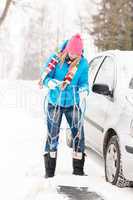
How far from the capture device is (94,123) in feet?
28.8

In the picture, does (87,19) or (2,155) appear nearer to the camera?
(2,155)

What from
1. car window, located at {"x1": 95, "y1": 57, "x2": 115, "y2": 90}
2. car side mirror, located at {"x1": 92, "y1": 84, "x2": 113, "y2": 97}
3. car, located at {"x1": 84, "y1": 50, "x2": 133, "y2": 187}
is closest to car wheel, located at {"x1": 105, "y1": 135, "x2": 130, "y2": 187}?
car, located at {"x1": 84, "y1": 50, "x2": 133, "y2": 187}

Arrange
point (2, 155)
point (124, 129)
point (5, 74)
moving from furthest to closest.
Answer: point (5, 74), point (2, 155), point (124, 129)

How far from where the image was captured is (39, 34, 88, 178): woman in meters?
7.80

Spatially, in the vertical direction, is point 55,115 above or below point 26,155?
above

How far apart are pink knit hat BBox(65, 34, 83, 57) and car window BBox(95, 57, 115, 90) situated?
702 mm

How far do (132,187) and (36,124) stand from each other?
21.1 ft

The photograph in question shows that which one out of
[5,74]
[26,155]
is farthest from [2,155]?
[5,74]

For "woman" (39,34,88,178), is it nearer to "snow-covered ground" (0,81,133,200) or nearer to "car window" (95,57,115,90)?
"snow-covered ground" (0,81,133,200)

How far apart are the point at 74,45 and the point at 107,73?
1213 millimetres

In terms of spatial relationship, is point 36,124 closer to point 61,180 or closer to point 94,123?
point 94,123

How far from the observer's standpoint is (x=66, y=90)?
7914 mm

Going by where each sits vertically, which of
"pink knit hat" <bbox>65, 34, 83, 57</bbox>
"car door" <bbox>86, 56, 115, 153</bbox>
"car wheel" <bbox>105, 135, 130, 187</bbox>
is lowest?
"car wheel" <bbox>105, 135, 130, 187</bbox>

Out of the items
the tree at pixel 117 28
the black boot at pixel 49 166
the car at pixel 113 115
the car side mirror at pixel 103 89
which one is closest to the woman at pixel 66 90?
the black boot at pixel 49 166
